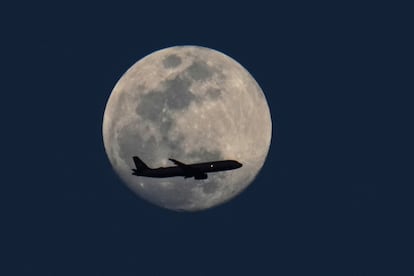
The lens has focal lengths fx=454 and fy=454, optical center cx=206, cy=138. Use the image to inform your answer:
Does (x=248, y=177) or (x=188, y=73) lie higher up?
(x=188, y=73)

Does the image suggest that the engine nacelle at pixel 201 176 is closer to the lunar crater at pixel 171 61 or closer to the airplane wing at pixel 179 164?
the airplane wing at pixel 179 164

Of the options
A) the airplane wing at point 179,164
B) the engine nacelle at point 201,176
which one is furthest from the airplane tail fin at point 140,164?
the engine nacelle at point 201,176

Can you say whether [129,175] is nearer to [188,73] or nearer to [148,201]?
[148,201]

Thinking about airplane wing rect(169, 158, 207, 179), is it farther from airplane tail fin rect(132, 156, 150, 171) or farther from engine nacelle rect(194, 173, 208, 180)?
airplane tail fin rect(132, 156, 150, 171)

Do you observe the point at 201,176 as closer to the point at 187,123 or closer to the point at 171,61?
the point at 187,123

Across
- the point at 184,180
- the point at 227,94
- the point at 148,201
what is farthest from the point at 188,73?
the point at 148,201
